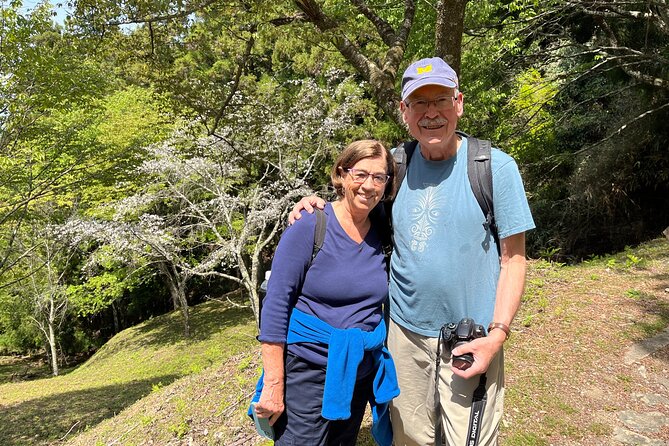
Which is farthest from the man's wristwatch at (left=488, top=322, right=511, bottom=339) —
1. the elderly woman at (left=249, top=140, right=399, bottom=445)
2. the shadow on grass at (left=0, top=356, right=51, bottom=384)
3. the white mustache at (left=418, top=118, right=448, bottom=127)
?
the shadow on grass at (left=0, top=356, right=51, bottom=384)

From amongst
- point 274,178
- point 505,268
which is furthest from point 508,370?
point 274,178

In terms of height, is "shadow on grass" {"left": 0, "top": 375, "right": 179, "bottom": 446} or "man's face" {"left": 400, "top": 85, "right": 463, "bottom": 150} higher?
"man's face" {"left": 400, "top": 85, "right": 463, "bottom": 150}

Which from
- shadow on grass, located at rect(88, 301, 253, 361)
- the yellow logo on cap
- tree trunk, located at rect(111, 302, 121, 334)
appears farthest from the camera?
tree trunk, located at rect(111, 302, 121, 334)

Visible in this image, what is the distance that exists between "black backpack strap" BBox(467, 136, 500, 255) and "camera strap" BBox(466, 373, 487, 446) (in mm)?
555

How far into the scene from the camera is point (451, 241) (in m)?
1.77

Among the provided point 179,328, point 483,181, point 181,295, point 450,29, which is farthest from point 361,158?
point 179,328

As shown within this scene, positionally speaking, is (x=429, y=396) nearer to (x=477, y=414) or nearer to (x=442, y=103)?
(x=477, y=414)

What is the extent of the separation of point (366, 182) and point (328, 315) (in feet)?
1.82

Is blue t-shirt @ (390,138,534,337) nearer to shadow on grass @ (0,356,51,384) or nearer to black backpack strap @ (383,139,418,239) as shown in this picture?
black backpack strap @ (383,139,418,239)

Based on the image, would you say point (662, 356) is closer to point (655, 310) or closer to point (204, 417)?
point (655, 310)

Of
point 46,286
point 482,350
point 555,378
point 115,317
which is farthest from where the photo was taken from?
point 115,317

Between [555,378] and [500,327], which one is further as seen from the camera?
[555,378]

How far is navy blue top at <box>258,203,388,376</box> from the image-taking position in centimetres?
179

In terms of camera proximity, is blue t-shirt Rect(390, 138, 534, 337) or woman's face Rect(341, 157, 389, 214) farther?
woman's face Rect(341, 157, 389, 214)
